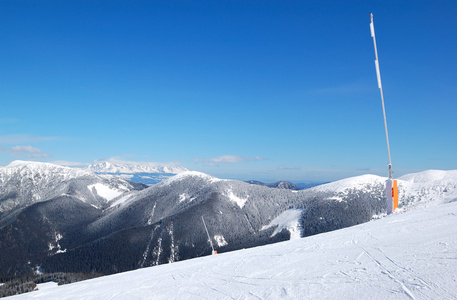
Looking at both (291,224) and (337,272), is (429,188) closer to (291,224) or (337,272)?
(291,224)

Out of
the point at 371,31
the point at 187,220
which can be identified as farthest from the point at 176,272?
the point at 187,220

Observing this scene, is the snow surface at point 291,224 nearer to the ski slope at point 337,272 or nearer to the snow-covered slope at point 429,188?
the snow-covered slope at point 429,188

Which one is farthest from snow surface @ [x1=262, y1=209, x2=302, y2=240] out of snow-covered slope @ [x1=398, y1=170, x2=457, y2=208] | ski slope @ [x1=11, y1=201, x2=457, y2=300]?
ski slope @ [x1=11, y1=201, x2=457, y2=300]

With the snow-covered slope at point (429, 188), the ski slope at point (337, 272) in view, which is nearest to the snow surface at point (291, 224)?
the snow-covered slope at point (429, 188)

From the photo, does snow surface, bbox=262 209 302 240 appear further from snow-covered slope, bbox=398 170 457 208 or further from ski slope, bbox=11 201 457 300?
ski slope, bbox=11 201 457 300

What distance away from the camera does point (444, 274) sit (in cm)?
776

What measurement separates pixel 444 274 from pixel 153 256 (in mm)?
170553

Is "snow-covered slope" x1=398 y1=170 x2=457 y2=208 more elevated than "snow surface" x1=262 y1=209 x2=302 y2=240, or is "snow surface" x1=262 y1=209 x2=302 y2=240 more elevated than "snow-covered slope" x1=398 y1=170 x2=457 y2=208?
"snow-covered slope" x1=398 y1=170 x2=457 y2=208

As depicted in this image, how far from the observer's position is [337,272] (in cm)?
956

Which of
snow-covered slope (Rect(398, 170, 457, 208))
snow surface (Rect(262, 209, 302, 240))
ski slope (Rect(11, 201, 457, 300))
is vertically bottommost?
snow surface (Rect(262, 209, 302, 240))

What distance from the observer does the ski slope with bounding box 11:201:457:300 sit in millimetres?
7840

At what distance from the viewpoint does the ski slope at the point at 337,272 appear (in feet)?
25.7

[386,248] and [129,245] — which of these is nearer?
[386,248]

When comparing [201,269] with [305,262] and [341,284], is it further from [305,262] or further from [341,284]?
[341,284]
